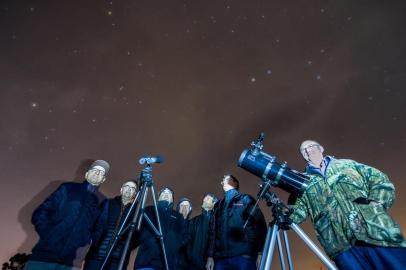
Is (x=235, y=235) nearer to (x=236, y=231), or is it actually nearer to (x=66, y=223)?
(x=236, y=231)

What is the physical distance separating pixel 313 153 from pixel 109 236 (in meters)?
4.18

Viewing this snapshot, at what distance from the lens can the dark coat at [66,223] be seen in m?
4.16

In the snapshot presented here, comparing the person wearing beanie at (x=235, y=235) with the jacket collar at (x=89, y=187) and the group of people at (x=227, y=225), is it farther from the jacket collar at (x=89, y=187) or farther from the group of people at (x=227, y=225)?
the jacket collar at (x=89, y=187)

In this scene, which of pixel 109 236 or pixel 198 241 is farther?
pixel 198 241

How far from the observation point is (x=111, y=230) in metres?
5.04

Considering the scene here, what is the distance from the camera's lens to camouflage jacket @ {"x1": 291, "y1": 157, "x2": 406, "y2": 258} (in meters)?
2.91

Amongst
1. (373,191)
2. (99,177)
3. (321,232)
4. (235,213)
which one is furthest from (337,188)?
(99,177)

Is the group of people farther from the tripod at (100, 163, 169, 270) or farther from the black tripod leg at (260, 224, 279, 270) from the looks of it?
the black tripod leg at (260, 224, 279, 270)

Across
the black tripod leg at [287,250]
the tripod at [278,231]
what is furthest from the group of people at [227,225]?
the black tripod leg at [287,250]

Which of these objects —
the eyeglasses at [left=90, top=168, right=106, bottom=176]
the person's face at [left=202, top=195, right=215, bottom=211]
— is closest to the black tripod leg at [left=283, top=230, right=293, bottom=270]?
the person's face at [left=202, top=195, right=215, bottom=211]

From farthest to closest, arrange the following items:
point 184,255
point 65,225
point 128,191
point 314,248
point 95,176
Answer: point 184,255 < point 128,191 < point 95,176 < point 65,225 < point 314,248

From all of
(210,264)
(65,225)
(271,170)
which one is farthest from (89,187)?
(271,170)

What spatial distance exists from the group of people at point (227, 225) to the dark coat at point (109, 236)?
17mm

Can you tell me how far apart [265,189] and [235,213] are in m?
1.72
